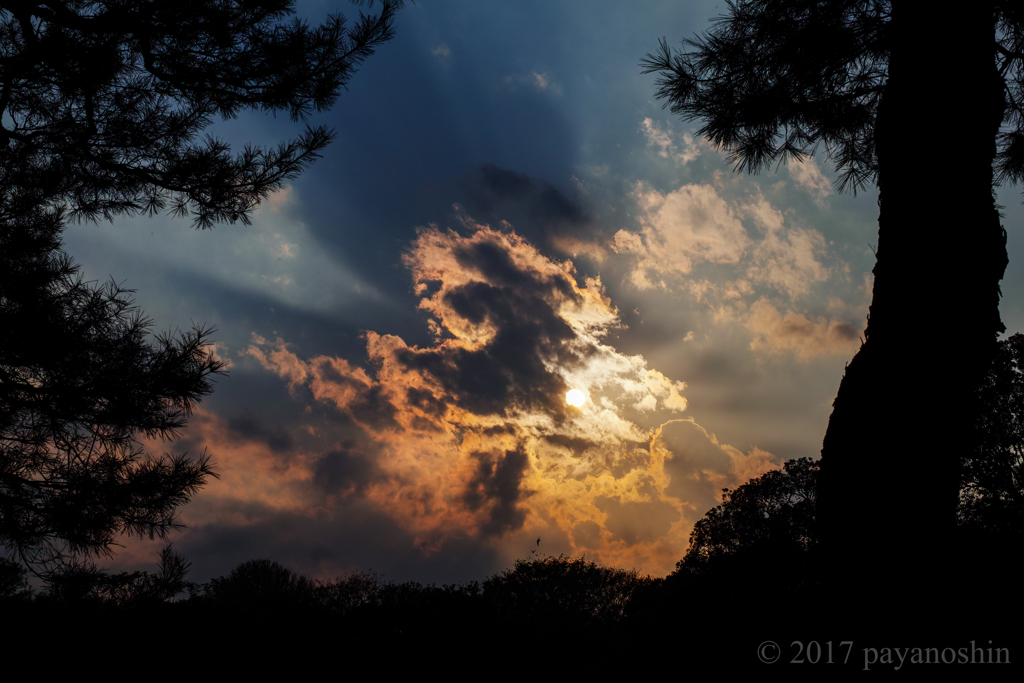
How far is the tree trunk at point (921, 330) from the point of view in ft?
10.3

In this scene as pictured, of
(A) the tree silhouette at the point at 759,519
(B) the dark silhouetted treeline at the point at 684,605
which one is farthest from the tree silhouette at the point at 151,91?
(A) the tree silhouette at the point at 759,519

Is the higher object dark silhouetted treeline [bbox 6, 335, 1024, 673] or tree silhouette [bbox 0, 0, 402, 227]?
tree silhouette [bbox 0, 0, 402, 227]

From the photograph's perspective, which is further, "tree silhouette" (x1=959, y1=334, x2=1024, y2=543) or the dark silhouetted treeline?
"tree silhouette" (x1=959, y1=334, x2=1024, y2=543)

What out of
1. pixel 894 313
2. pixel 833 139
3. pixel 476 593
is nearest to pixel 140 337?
pixel 476 593

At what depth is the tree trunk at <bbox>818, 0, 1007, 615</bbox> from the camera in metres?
3.15

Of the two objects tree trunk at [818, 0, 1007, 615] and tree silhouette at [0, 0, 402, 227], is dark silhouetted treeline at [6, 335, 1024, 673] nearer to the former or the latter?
tree trunk at [818, 0, 1007, 615]

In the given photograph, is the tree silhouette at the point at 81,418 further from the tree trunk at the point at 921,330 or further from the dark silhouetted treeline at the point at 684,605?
the tree trunk at the point at 921,330

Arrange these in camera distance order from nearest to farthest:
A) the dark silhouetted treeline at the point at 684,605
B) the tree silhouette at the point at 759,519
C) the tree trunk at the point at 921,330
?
the tree trunk at the point at 921,330 < the dark silhouetted treeline at the point at 684,605 < the tree silhouette at the point at 759,519

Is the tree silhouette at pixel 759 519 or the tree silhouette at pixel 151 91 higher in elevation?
the tree silhouette at pixel 151 91

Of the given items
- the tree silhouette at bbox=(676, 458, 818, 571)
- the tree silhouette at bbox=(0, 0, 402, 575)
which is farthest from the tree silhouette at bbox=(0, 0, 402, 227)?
the tree silhouette at bbox=(676, 458, 818, 571)

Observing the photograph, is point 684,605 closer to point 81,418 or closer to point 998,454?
point 998,454

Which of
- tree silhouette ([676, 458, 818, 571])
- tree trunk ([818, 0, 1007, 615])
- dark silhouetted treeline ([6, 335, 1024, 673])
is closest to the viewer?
tree trunk ([818, 0, 1007, 615])

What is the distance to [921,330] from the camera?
3.41 meters

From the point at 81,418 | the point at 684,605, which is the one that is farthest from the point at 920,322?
the point at 81,418
